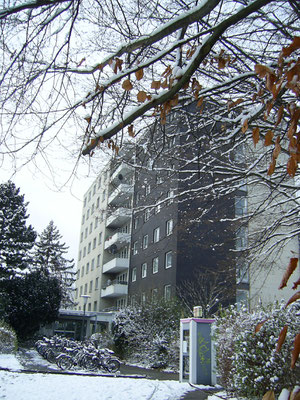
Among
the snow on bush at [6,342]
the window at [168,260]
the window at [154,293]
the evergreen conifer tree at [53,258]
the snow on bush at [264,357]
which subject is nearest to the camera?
the snow on bush at [264,357]

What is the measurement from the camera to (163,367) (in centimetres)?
1942

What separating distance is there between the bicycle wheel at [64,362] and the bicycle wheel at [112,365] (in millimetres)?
1444

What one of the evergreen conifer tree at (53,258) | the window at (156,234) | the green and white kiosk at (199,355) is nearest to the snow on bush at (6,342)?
the green and white kiosk at (199,355)

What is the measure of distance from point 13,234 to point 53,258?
1665 centimetres

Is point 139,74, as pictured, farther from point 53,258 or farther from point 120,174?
point 53,258

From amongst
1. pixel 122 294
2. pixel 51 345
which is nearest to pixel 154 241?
pixel 122 294

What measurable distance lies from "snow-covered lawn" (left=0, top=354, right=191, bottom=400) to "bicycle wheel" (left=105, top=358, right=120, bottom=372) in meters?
2.96

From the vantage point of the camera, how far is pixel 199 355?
1269cm

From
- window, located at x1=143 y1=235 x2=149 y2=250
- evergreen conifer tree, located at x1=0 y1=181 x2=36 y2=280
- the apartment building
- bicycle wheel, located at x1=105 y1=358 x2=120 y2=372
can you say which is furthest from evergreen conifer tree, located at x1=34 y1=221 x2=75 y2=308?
bicycle wheel, located at x1=105 y1=358 x2=120 y2=372

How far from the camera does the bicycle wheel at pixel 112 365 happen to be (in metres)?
15.1

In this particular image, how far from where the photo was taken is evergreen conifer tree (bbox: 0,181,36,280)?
Answer: 128 feet

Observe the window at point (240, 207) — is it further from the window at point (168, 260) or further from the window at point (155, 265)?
the window at point (155, 265)

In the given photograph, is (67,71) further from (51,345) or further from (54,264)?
(54,264)

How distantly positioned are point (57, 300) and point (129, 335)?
11.0 metres
